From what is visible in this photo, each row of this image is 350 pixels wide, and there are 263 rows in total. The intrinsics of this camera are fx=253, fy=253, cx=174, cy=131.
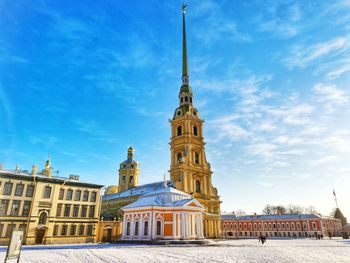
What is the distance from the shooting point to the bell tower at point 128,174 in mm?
70562

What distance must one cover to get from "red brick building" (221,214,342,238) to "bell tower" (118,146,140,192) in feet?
114

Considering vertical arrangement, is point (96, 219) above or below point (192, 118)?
below

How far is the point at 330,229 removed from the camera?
3359 inches

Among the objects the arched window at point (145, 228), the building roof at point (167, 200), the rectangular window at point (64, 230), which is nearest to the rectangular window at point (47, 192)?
the rectangular window at point (64, 230)

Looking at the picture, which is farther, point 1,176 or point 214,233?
point 214,233

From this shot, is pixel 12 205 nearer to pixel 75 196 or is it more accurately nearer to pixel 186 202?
pixel 75 196

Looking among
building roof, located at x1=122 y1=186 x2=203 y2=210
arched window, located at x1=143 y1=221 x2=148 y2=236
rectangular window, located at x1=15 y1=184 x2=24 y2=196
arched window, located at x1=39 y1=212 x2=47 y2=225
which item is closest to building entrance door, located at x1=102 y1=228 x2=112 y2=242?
building roof, located at x1=122 y1=186 x2=203 y2=210

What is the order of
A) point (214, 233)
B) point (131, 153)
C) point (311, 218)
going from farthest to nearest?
point (311, 218), point (131, 153), point (214, 233)

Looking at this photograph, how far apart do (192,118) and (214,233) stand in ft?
77.8

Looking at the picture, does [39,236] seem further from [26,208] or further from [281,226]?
[281,226]

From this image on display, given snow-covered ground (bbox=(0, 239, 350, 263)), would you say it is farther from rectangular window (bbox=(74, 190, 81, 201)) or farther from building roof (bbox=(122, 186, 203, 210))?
rectangular window (bbox=(74, 190, 81, 201))

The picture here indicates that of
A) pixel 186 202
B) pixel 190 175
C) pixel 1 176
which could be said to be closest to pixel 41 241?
pixel 1 176

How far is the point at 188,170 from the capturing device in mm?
49531

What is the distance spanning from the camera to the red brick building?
8005 cm
